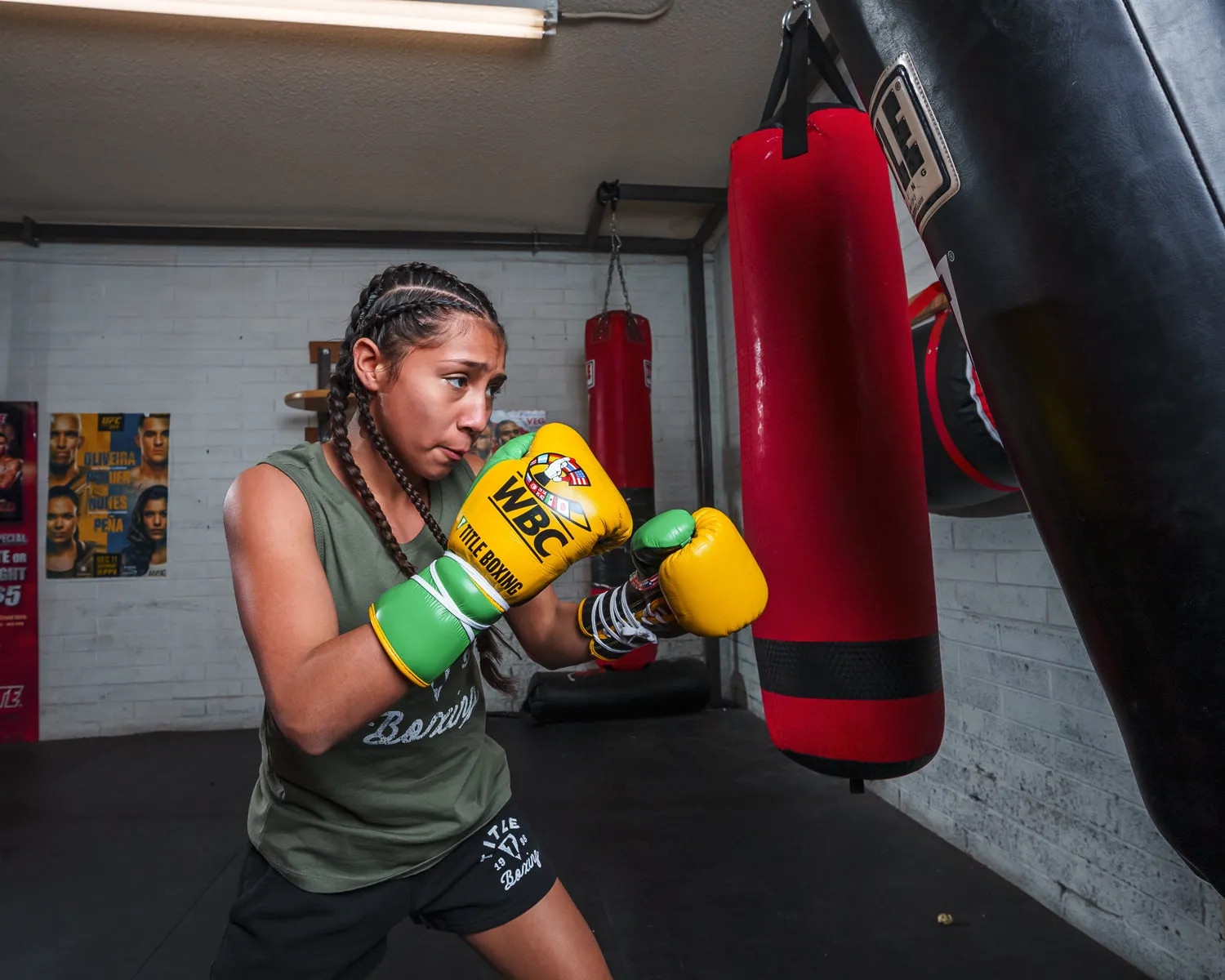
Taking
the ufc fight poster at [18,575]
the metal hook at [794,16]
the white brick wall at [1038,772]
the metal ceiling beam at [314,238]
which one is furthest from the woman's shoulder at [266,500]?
the ufc fight poster at [18,575]

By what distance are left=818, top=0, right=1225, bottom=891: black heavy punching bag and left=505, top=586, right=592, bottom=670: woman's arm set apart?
0.81m

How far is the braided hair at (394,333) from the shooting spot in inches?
42.9

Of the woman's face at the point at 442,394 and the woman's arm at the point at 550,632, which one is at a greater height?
the woman's face at the point at 442,394

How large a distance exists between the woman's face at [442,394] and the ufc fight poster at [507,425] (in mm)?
3248

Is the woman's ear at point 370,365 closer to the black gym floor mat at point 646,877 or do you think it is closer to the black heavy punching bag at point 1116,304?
the black heavy punching bag at point 1116,304

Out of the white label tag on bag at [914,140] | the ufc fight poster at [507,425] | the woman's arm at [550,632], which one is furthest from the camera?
the ufc fight poster at [507,425]

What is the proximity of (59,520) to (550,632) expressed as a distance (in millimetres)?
4195

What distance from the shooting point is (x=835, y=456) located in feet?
3.56

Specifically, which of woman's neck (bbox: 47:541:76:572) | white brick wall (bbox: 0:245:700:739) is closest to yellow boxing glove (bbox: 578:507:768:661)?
white brick wall (bbox: 0:245:700:739)

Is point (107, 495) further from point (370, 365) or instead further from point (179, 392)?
point (370, 365)

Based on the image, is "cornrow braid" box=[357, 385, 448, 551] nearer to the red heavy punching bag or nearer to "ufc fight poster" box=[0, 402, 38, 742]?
the red heavy punching bag

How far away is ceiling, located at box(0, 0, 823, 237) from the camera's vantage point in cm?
281

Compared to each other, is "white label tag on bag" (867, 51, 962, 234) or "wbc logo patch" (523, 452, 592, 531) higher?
"white label tag on bag" (867, 51, 962, 234)

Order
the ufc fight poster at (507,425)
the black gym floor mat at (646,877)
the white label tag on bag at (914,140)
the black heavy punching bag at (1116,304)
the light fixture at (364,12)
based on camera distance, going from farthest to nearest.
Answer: the ufc fight poster at (507,425)
the light fixture at (364,12)
the black gym floor mat at (646,877)
the white label tag on bag at (914,140)
the black heavy punching bag at (1116,304)
